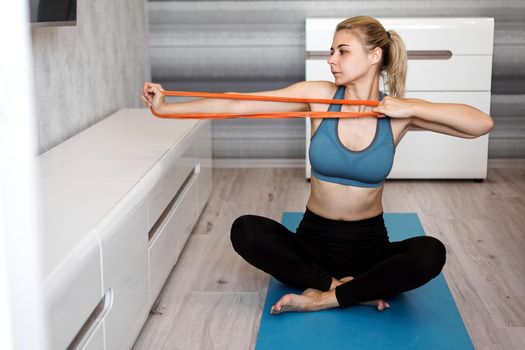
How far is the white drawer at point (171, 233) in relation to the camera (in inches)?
93.4

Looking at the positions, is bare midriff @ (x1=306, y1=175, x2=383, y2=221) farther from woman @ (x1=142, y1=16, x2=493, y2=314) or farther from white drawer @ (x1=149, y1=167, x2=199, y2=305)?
white drawer @ (x1=149, y1=167, x2=199, y2=305)

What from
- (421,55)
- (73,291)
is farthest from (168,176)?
(421,55)

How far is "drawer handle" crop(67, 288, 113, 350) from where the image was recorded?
5.15ft

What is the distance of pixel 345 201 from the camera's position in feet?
7.60

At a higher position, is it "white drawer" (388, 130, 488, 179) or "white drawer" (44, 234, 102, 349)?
"white drawer" (44, 234, 102, 349)

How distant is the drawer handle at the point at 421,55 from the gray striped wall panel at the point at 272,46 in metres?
0.43

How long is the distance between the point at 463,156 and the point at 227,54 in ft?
4.84

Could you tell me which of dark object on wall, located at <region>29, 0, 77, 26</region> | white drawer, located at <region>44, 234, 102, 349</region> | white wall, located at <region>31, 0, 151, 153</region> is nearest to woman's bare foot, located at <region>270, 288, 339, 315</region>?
white drawer, located at <region>44, 234, 102, 349</region>

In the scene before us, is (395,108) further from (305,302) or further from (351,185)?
(305,302)

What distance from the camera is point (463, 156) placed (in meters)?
4.00

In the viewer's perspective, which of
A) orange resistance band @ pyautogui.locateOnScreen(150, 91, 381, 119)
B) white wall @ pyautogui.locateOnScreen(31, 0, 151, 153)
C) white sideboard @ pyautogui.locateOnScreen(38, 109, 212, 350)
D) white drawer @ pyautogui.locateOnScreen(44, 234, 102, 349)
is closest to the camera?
white drawer @ pyautogui.locateOnScreen(44, 234, 102, 349)

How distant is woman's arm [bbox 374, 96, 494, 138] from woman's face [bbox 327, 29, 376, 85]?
5.5 inches

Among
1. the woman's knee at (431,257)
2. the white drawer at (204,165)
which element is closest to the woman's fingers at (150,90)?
the woman's knee at (431,257)

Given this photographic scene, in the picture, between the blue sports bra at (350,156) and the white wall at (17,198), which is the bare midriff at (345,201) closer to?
the blue sports bra at (350,156)
